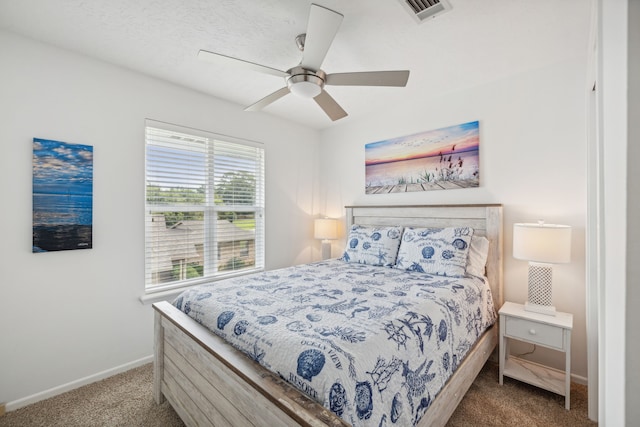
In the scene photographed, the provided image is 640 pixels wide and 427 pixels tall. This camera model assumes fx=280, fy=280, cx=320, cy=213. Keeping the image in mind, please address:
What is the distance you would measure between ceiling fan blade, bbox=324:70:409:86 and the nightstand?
1868mm

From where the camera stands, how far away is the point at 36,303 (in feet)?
6.44

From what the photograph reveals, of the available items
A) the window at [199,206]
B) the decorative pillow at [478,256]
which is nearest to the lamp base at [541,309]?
the decorative pillow at [478,256]

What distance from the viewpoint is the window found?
2572 mm

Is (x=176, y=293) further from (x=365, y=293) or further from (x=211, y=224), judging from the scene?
(x=365, y=293)

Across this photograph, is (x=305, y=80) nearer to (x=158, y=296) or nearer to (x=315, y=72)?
(x=315, y=72)

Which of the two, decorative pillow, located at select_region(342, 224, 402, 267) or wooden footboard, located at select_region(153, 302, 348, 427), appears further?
decorative pillow, located at select_region(342, 224, 402, 267)

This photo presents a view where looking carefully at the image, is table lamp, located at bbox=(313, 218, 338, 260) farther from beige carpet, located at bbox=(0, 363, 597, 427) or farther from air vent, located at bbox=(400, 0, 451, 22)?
air vent, located at bbox=(400, 0, 451, 22)

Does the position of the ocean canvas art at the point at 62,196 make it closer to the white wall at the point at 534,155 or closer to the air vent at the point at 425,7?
the air vent at the point at 425,7

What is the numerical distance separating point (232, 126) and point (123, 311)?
204 centimetres

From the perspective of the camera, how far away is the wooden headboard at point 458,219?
2436mm

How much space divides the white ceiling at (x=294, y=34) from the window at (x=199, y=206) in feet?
2.22

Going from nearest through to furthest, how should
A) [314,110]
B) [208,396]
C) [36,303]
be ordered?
[208,396], [36,303], [314,110]

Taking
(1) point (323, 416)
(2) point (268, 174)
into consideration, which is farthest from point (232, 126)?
(1) point (323, 416)

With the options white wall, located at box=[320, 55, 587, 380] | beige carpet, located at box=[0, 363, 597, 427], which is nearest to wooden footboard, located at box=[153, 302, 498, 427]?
beige carpet, located at box=[0, 363, 597, 427]
